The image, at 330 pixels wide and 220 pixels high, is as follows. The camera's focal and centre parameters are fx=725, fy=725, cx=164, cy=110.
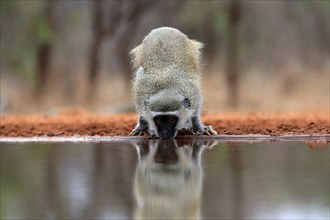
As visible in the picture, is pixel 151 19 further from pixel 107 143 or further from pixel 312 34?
pixel 107 143

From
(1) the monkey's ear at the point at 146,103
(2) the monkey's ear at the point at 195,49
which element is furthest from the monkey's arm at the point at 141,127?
(2) the monkey's ear at the point at 195,49

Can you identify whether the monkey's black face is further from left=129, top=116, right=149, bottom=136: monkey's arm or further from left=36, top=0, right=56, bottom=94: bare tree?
left=36, top=0, right=56, bottom=94: bare tree

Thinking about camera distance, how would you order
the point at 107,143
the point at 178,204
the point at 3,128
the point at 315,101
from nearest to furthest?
the point at 178,204, the point at 107,143, the point at 3,128, the point at 315,101

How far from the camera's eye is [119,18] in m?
21.9

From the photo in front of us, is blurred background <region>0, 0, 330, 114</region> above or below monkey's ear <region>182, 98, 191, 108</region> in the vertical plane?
above

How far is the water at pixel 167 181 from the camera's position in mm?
3977

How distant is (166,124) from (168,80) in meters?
0.60

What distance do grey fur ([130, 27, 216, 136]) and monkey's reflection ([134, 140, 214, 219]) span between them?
0.80 meters

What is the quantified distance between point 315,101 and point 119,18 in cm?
636

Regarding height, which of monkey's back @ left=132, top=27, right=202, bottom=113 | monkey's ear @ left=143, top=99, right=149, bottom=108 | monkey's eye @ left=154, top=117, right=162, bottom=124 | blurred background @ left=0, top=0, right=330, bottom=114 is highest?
blurred background @ left=0, top=0, right=330, bottom=114

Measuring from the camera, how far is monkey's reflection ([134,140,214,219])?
3.96m

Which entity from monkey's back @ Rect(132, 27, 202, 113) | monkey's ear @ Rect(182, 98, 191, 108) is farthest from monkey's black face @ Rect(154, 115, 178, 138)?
monkey's back @ Rect(132, 27, 202, 113)

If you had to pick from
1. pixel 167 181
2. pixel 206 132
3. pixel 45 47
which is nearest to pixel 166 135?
pixel 206 132

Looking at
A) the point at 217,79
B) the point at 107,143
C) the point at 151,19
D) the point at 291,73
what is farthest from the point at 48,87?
the point at 107,143
